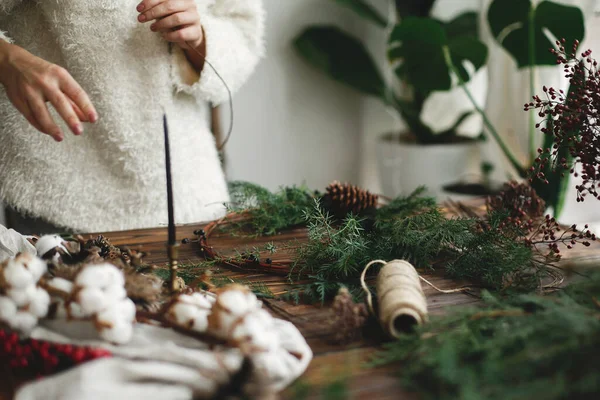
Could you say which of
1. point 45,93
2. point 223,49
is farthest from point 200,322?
point 223,49

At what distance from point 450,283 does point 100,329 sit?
437mm

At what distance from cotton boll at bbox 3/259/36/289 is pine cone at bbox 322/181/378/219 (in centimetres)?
51

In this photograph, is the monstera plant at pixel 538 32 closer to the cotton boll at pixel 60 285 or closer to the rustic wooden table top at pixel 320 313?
the rustic wooden table top at pixel 320 313

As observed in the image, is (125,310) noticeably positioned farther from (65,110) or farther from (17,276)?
(65,110)

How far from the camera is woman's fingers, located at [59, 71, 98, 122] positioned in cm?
69

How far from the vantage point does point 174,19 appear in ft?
3.06

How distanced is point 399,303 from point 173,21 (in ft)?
2.13

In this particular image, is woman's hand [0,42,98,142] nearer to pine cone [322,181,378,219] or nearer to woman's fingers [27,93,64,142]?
woman's fingers [27,93,64,142]

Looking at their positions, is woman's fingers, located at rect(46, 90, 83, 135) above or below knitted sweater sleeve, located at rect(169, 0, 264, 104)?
below

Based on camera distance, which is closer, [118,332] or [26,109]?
[118,332]

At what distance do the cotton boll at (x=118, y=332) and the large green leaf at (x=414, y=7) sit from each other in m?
1.89

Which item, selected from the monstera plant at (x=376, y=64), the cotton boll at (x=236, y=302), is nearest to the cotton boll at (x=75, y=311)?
the cotton boll at (x=236, y=302)

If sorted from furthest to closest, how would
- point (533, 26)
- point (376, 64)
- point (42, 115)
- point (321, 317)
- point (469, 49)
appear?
point (376, 64) < point (469, 49) < point (533, 26) < point (42, 115) < point (321, 317)

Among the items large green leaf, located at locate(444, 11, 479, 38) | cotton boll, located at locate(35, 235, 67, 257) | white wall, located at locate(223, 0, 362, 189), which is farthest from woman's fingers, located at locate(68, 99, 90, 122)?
large green leaf, located at locate(444, 11, 479, 38)
